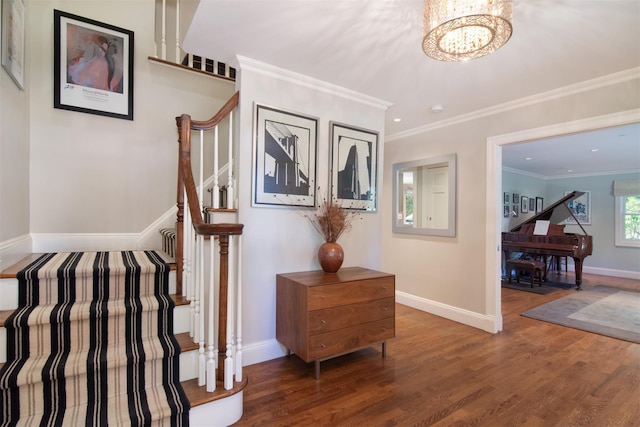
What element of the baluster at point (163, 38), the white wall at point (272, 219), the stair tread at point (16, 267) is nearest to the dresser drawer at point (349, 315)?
the white wall at point (272, 219)

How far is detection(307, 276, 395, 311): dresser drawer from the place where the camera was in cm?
229

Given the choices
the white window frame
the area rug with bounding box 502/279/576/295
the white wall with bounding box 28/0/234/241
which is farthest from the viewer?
the white window frame

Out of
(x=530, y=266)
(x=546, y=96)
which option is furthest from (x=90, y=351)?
(x=530, y=266)

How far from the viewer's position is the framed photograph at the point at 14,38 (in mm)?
1902

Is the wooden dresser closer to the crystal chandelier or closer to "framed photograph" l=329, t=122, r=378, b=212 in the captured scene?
"framed photograph" l=329, t=122, r=378, b=212

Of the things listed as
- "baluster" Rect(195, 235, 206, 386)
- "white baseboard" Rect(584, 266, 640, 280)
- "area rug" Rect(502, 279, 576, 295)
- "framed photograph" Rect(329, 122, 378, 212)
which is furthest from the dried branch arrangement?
"white baseboard" Rect(584, 266, 640, 280)

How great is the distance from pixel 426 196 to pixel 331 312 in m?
2.48

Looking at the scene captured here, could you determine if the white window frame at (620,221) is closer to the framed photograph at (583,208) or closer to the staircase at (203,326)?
the framed photograph at (583,208)

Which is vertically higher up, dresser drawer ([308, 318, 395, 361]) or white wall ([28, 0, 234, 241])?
white wall ([28, 0, 234, 241])

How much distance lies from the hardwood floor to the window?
18.1 ft

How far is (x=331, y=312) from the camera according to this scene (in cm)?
237

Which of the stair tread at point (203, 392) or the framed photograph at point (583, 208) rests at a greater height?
the framed photograph at point (583, 208)

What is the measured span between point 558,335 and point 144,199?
14.8 ft

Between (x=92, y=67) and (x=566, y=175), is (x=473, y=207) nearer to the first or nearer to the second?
(x=92, y=67)
